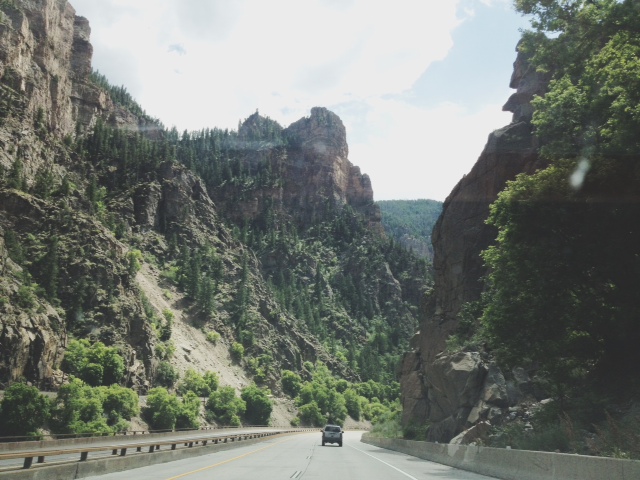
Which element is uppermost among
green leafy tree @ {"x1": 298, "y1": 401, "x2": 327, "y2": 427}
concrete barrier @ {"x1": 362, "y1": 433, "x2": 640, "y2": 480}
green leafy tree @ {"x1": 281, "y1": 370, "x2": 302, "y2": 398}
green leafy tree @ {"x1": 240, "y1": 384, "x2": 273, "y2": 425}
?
concrete barrier @ {"x1": 362, "y1": 433, "x2": 640, "y2": 480}

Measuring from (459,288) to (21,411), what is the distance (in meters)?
49.1

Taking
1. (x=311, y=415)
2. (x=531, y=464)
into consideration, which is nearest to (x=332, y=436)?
(x=531, y=464)

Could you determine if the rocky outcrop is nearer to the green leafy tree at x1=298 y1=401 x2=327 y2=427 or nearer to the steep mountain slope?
the steep mountain slope

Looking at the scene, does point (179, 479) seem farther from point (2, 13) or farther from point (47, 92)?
point (47, 92)

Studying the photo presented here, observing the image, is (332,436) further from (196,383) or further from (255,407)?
(255,407)

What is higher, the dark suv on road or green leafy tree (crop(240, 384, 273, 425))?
the dark suv on road

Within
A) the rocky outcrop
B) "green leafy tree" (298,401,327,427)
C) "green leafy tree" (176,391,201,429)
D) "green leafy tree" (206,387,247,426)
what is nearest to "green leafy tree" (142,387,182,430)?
"green leafy tree" (176,391,201,429)

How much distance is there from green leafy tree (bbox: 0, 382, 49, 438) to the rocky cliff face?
135 feet

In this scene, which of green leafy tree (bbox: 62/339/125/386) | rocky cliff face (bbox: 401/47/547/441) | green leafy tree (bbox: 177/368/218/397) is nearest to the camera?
rocky cliff face (bbox: 401/47/547/441)

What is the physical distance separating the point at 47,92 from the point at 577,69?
526 feet

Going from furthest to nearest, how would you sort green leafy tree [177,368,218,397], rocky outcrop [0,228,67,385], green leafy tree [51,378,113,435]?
green leafy tree [177,368,218,397] < rocky outcrop [0,228,67,385] < green leafy tree [51,378,113,435]

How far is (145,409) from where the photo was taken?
284 feet

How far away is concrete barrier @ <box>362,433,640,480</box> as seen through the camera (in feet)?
37.2

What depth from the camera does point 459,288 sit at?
44.5 meters
